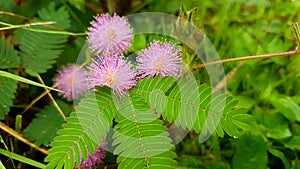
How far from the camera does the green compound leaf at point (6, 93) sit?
109 cm

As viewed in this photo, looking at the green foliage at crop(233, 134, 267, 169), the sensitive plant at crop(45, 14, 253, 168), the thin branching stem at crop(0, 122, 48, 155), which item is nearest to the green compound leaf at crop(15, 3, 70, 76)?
the thin branching stem at crop(0, 122, 48, 155)

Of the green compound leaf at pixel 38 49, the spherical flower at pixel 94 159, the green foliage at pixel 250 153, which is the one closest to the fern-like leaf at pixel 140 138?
the spherical flower at pixel 94 159

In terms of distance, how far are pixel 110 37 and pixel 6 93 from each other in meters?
0.29

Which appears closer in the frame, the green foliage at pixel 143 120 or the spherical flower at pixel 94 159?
the green foliage at pixel 143 120

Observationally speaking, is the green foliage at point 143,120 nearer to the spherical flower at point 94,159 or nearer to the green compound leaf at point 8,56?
the spherical flower at point 94,159

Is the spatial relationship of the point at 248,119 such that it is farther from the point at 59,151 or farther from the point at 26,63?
the point at 26,63

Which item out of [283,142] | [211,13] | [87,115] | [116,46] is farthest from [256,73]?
[87,115]

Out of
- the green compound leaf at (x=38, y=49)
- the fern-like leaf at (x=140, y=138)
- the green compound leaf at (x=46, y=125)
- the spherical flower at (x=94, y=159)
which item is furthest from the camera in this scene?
the green compound leaf at (x=38, y=49)

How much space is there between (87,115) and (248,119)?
0.31m

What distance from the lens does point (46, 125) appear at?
1.15 metres

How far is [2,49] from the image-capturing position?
119 centimetres

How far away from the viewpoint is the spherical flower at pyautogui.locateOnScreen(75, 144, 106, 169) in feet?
3.26

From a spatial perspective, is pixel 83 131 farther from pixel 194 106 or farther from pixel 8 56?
pixel 8 56

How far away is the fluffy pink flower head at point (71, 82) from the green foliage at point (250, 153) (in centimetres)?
37
